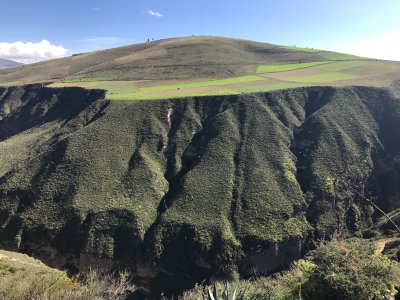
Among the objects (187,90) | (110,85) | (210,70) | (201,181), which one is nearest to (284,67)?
(210,70)

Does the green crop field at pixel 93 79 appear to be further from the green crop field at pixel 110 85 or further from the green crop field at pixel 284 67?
the green crop field at pixel 284 67

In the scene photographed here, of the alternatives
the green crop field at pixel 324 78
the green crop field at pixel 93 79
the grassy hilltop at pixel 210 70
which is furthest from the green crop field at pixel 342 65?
the green crop field at pixel 93 79

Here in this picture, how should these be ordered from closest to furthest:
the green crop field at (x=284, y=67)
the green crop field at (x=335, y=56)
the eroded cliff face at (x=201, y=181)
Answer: the eroded cliff face at (x=201, y=181) → the green crop field at (x=284, y=67) → the green crop field at (x=335, y=56)

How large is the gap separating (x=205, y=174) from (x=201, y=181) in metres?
2.11

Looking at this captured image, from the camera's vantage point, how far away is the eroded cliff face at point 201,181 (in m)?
60.4

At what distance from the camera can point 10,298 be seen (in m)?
28.2

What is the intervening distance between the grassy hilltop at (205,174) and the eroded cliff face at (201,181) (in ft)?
0.77

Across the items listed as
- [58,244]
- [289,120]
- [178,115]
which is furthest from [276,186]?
[58,244]

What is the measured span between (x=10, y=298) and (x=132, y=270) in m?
32.6

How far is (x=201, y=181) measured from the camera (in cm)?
7031

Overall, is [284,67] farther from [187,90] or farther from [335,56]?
[187,90]

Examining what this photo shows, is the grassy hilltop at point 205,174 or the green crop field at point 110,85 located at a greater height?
the green crop field at point 110,85

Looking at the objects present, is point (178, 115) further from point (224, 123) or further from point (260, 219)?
point (260, 219)

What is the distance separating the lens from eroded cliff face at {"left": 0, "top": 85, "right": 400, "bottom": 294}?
60.4m
